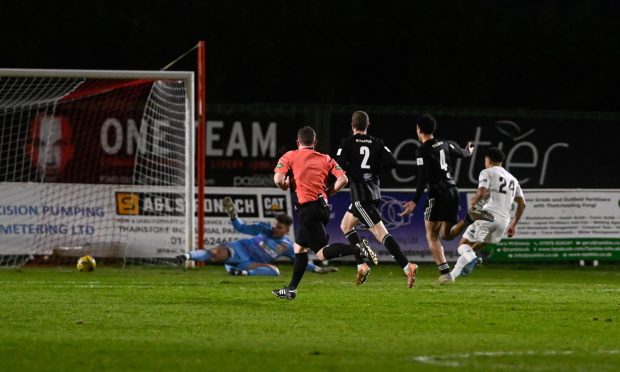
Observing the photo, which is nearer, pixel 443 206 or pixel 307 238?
pixel 307 238

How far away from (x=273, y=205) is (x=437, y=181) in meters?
6.42

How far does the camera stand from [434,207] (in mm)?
16359

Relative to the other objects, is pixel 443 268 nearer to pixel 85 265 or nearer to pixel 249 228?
pixel 249 228

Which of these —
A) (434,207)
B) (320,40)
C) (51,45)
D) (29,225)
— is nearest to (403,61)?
(320,40)

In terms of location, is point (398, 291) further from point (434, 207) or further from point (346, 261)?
point (346, 261)

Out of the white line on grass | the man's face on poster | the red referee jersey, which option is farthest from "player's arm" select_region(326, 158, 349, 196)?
the man's face on poster

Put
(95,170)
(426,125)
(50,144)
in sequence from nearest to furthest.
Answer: (426,125) < (95,170) < (50,144)

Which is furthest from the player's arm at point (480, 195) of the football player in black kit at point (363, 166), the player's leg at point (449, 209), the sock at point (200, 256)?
the sock at point (200, 256)

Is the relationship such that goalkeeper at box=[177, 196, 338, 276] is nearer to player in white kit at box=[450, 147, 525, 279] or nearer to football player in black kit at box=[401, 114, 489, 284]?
football player in black kit at box=[401, 114, 489, 284]

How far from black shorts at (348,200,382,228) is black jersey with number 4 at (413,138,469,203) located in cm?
127

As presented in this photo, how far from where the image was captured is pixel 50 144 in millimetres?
22375

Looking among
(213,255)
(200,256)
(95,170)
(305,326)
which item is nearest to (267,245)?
(213,255)

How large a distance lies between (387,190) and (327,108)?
1.99 m

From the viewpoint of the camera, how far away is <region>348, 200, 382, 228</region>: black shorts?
48.6ft
